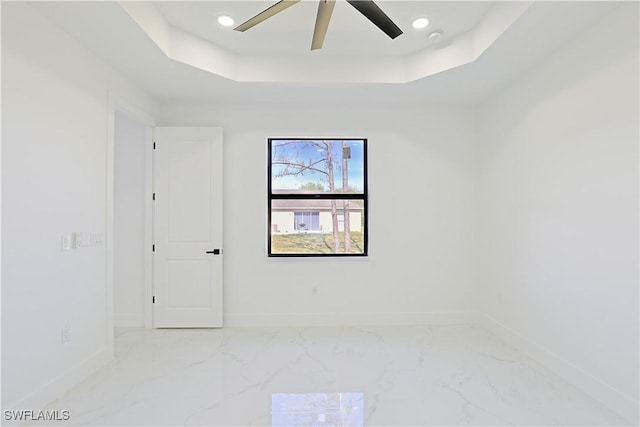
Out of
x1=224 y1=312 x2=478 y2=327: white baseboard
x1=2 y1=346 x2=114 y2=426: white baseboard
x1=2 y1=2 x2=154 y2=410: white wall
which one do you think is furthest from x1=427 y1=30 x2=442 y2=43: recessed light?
x1=2 y1=346 x2=114 y2=426: white baseboard

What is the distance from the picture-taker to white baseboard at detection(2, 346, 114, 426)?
2.08 meters

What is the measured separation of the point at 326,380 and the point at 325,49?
9.09 feet

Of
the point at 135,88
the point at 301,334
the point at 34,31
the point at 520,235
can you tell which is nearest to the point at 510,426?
the point at 520,235

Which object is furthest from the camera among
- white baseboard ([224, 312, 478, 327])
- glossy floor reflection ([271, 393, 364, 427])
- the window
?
the window

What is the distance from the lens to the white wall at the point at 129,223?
148 inches

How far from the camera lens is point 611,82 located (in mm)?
2174

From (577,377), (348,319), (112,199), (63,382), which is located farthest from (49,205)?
(577,377)

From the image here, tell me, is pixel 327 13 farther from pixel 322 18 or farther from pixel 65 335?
pixel 65 335

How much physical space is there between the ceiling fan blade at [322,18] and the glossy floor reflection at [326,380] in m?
2.42

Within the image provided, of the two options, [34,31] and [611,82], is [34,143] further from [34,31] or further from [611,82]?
[611,82]

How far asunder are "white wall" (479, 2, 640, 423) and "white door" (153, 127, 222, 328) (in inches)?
117

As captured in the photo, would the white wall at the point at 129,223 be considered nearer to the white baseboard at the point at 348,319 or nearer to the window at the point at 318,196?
the white baseboard at the point at 348,319

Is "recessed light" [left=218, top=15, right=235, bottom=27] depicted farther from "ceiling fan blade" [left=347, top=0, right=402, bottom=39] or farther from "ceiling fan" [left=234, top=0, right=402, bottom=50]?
"ceiling fan blade" [left=347, top=0, right=402, bottom=39]

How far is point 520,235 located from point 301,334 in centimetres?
233
